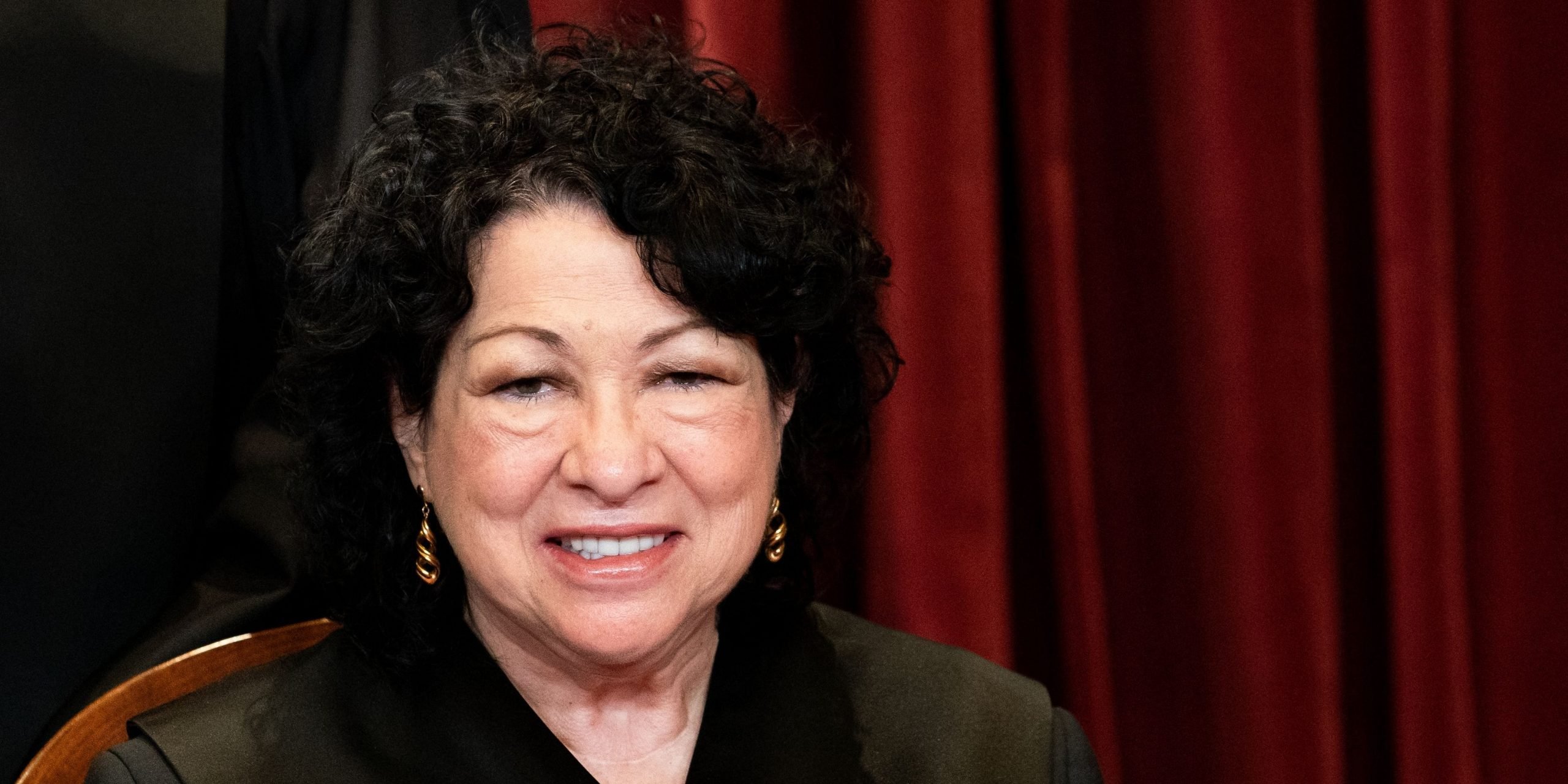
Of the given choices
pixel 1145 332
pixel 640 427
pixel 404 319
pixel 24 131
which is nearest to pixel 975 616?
pixel 1145 332

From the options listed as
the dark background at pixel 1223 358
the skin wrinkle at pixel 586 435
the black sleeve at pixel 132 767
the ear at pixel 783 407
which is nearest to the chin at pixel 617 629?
the skin wrinkle at pixel 586 435

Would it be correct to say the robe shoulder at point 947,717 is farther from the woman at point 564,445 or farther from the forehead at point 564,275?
the forehead at point 564,275

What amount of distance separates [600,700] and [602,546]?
189mm

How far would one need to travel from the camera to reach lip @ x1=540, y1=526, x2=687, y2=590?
4.02ft

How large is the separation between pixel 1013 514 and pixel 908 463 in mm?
219

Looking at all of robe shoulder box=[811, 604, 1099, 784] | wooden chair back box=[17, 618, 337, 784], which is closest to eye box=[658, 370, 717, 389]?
robe shoulder box=[811, 604, 1099, 784]

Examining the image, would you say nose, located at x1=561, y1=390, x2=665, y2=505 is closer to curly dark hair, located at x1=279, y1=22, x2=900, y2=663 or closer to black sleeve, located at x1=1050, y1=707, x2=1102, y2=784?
curly dark hair, located at x1=279, y1=22, x2=900, y2=663

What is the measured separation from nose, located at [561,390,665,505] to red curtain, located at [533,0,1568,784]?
0.63m

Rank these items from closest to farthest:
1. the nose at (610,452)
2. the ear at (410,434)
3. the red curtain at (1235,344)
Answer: the nose at (610,452)
the ear at (410,434)
the red curtain at (1235,344)

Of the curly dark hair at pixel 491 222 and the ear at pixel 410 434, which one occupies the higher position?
the curly dark hair at pixel 491 222

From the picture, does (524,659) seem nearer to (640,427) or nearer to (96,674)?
(640,427)

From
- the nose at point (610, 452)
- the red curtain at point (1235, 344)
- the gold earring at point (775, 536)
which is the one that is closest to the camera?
the nose at point (610, 452)

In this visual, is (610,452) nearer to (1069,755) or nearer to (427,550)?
(427,550)

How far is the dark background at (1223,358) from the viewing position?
1.77 m
